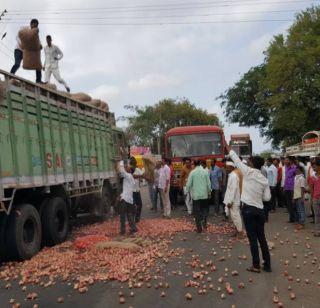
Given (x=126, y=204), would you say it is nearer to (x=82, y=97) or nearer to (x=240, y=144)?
(x=82, y=97)

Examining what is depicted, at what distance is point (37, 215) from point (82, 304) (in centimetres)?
347

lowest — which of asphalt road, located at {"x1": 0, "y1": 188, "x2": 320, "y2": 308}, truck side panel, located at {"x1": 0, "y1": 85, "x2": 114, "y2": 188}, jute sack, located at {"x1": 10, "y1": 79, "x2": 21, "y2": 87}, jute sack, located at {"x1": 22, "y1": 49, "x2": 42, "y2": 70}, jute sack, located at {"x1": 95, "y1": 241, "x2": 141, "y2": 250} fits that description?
asphalt road, located at {"x1": 0, "y1": 188, "x2": 320, "y2": 308}

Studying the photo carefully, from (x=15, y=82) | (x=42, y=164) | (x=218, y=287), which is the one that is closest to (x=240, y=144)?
(x=42, y=164)

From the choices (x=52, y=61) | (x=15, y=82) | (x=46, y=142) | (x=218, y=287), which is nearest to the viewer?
(x=218, y=287)

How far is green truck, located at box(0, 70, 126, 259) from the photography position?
320 inches

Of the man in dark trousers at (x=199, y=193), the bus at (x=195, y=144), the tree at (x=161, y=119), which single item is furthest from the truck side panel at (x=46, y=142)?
the tree at (x=161, y=119)

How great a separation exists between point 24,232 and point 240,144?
3462 cm

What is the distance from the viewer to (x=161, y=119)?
6150 cm

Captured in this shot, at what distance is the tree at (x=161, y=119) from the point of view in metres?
61.6

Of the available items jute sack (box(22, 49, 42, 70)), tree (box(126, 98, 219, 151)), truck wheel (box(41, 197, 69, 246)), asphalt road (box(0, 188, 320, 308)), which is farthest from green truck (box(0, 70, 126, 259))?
tree (box(126, 98, 219, 151))

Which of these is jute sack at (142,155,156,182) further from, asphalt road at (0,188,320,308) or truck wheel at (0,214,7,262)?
truck wheel at (0,214,7,262)

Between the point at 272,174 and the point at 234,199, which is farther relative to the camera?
the point at 272,174

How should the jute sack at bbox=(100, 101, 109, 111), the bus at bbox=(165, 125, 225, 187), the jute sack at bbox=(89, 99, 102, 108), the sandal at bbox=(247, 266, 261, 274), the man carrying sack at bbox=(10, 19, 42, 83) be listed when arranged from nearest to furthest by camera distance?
the sandal at bbox=(247, 266, 261, 274), the man carrying sack at bbox=(10, 19, 42, 83), the jute sack at bbox=(89, 99, 102, 108), the jute sack at bbox=(100, 101, 109, 111), the bus at bbox=(165, 125, 225, 187)

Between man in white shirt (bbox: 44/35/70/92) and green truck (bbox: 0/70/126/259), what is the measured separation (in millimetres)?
1047
